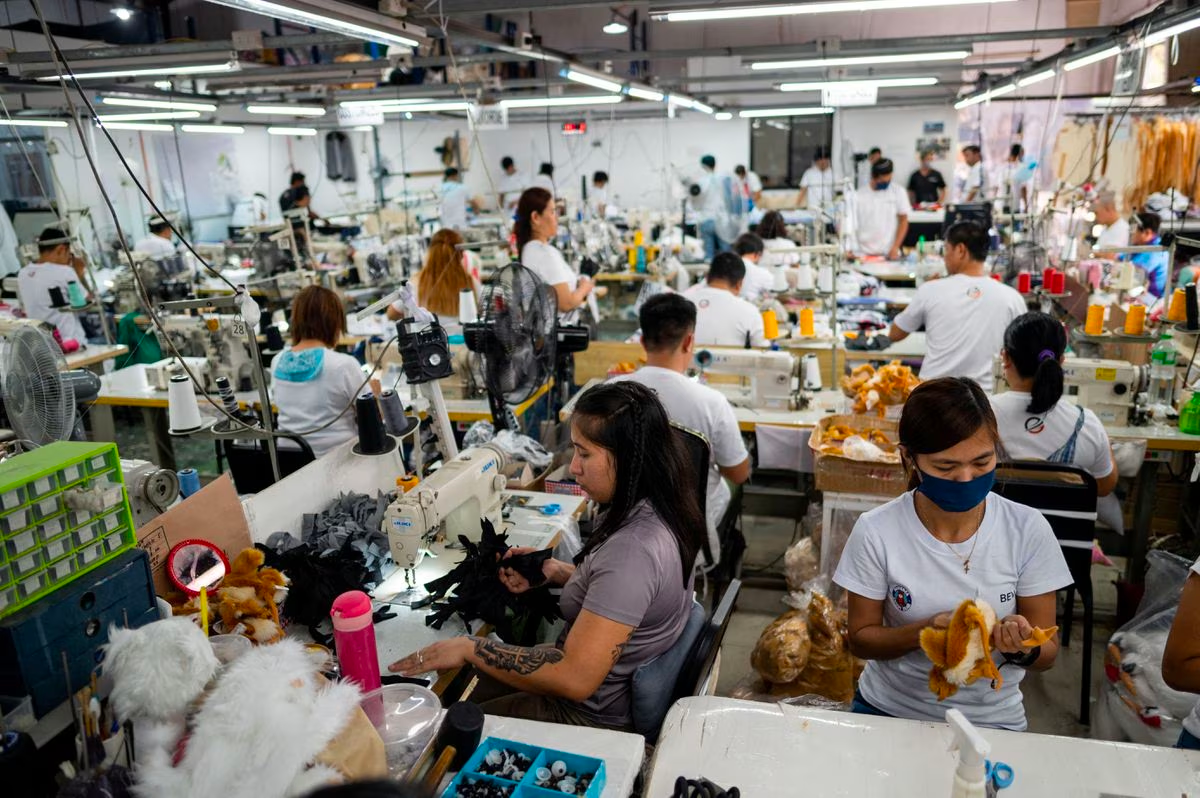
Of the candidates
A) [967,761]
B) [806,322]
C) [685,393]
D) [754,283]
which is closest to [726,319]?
[806,322]

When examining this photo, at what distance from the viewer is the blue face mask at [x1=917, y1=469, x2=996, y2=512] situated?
6.32 ft

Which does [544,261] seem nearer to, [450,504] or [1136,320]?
[450,504]

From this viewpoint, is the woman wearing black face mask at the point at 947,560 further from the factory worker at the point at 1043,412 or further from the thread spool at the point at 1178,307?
the thread spool at the point at 1178,307

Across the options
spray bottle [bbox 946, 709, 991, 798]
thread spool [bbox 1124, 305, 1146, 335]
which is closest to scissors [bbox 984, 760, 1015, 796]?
spray bottle [bbox 946, 709, 991, 798]

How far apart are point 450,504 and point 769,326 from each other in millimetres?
3182

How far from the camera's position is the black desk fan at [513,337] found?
320cm

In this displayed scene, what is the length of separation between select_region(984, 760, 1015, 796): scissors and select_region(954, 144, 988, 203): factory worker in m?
8.40

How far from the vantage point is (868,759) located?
1647 mm

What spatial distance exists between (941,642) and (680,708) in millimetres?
590

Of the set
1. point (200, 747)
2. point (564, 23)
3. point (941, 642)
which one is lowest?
point (941, 642)

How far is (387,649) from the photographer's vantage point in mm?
2236

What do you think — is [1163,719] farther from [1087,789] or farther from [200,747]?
[200,747]

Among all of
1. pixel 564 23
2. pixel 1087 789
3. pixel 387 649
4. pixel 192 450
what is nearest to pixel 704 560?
pixel 387 649

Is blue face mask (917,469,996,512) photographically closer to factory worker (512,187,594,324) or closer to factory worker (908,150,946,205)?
factory worker (512,187,594,324)
